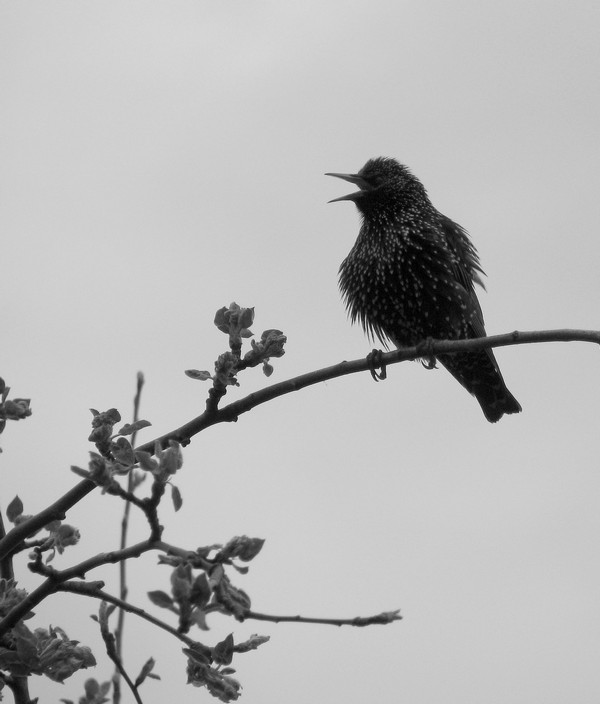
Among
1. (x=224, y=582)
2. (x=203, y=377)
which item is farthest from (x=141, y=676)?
(x=203, y=377)

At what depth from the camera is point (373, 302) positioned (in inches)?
241

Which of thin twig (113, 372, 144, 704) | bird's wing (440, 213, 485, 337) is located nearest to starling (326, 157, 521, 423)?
bird's wing (440, 213, 485, 337)

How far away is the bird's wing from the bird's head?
1.14ft

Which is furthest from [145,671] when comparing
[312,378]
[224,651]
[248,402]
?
[312,378]

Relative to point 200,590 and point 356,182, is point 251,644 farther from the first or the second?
point 356,182

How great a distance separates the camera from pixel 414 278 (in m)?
5.98

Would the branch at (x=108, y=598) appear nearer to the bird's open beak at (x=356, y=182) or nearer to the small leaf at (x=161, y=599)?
the small leaf at (x=161, y=599)

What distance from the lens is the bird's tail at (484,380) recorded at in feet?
21.3

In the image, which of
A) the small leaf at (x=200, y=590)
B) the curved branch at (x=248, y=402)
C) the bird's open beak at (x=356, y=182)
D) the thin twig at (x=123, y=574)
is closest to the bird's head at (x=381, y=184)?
the bird's open beak at (x=356, y=182)

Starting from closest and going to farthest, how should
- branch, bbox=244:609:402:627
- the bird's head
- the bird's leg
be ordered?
branch, bbox=244:609:402:627, the bird's leg, the bird's head

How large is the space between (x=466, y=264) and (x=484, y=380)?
820mm

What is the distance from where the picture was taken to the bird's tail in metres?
6.50

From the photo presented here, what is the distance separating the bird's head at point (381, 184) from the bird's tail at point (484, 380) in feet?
3.80

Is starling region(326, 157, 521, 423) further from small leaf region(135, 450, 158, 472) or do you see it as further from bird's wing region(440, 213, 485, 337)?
small leaf region(135, 450, 158, 472)
